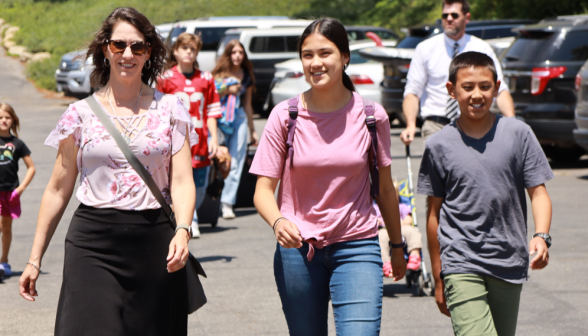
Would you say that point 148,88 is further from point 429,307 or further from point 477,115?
point 429,307

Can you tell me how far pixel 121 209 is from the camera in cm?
370

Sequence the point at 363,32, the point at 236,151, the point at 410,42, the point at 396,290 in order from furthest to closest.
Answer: the point at 363,32 → the point at 410,42 → the point at 236,151 → the point at 396,290

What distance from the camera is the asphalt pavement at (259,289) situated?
19.0 ft

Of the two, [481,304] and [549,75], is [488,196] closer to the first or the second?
[481,304]

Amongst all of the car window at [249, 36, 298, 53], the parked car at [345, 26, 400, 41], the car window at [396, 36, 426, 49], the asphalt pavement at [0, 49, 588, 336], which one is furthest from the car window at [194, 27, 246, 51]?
the asphalt pavement at [0, 49, 588, 336]

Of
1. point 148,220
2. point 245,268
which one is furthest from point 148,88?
point 245,268

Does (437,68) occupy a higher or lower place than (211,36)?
higher

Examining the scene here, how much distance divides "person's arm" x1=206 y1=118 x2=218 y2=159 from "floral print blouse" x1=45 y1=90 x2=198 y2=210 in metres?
4.78

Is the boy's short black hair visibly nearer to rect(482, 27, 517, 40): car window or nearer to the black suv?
the black suv

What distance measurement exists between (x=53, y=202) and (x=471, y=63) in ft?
6.56

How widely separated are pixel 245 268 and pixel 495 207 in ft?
13.3

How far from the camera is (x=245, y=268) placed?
7.55 m

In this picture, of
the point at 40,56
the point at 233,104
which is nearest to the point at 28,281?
the point at 233,104

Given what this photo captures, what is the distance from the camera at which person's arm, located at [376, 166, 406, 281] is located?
12.4 feet
